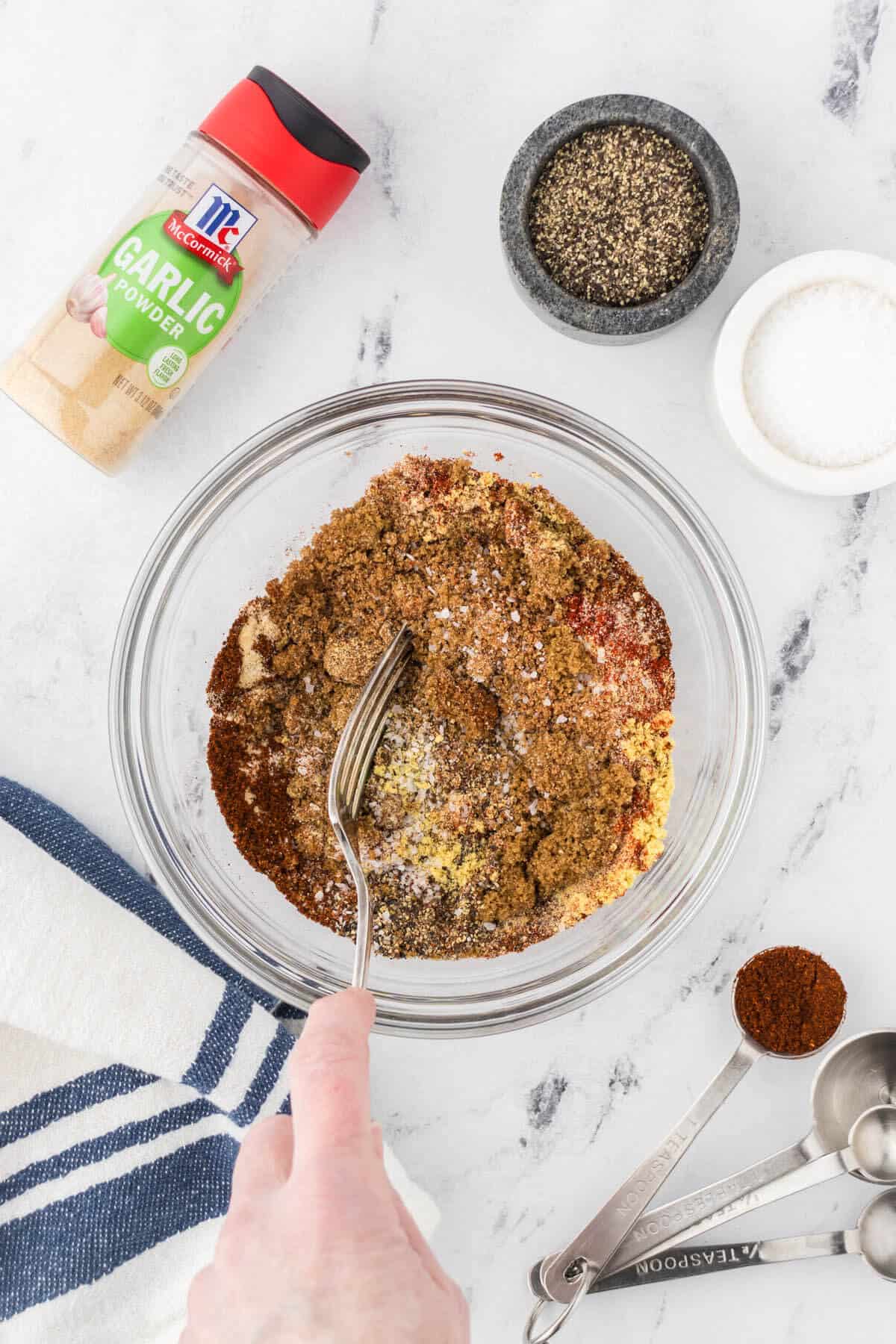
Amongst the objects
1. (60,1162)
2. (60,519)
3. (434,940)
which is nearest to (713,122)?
(60,519)

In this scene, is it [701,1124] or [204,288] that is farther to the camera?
[701,1124]

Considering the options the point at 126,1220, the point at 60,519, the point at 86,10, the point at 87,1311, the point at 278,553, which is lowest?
the point at 87,1311

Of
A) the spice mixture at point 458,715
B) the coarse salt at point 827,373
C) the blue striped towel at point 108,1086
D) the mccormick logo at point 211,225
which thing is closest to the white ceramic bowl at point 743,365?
the coarse salt at point 827,373

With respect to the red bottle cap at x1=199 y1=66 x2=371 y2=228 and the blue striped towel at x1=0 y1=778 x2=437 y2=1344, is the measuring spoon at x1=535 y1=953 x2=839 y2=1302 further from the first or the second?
the red bottle cap at x1=199 y1=66 x2=371 y2=228

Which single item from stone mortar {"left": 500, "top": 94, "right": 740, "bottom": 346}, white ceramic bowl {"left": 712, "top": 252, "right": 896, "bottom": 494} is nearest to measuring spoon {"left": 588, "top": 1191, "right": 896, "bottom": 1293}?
white ceramic bowl {"left": 712, "top": 252, "right": 896, "bottom": 494}

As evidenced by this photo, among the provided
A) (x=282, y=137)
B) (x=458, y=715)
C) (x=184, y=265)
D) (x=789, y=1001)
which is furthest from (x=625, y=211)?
(x=789, y=1001)

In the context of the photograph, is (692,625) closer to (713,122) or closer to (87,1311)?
(713,122)
